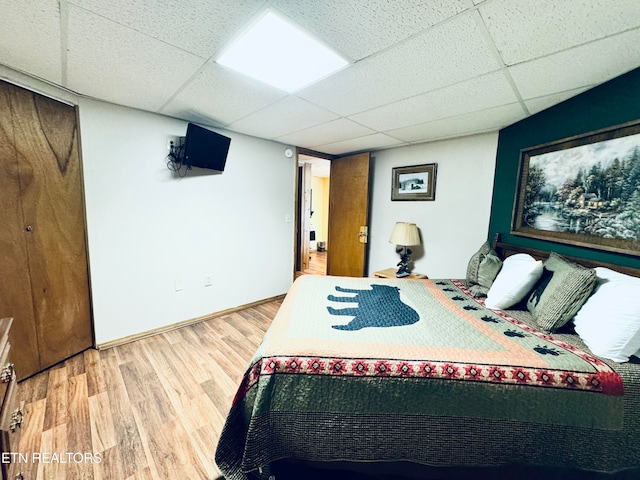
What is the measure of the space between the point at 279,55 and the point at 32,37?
1254mm

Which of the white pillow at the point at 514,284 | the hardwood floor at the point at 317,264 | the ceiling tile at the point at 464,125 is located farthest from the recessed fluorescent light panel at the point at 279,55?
the hardwood floor at the point at 317,264

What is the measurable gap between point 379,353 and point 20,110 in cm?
277

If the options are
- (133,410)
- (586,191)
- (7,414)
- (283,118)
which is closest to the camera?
(7,414)

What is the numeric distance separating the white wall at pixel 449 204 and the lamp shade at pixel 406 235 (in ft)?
0.64

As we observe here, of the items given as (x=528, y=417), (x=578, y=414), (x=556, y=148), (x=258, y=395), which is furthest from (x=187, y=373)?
(x=556, y=148)

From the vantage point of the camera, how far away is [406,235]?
3.21 meters

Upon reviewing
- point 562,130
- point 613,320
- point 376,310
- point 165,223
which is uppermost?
point 562,130

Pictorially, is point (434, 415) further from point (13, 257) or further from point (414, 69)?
point (13, 257)

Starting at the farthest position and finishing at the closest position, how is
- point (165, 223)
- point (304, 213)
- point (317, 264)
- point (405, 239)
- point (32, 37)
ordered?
point (317, 264) < point (304, 213) < point (405, 239) < point (165, 223) < point (32, 37)

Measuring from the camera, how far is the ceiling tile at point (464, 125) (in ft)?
7.27

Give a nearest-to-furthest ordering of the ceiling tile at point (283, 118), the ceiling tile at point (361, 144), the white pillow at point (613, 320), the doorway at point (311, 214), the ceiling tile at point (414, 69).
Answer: the white pillow at point (613, 320) → the ceiling tile at point (414, 69) → the ceiling tile at point (283, 118) → the ceiling tile at point (361, 144) → the doorway at point (311, 214)

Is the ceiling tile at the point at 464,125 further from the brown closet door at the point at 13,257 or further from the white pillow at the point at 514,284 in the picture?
the brown closet door at the point at 13,257

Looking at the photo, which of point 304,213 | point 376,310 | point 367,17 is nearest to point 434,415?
point 376,310

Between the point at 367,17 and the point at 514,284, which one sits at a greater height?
the point at 367,17
